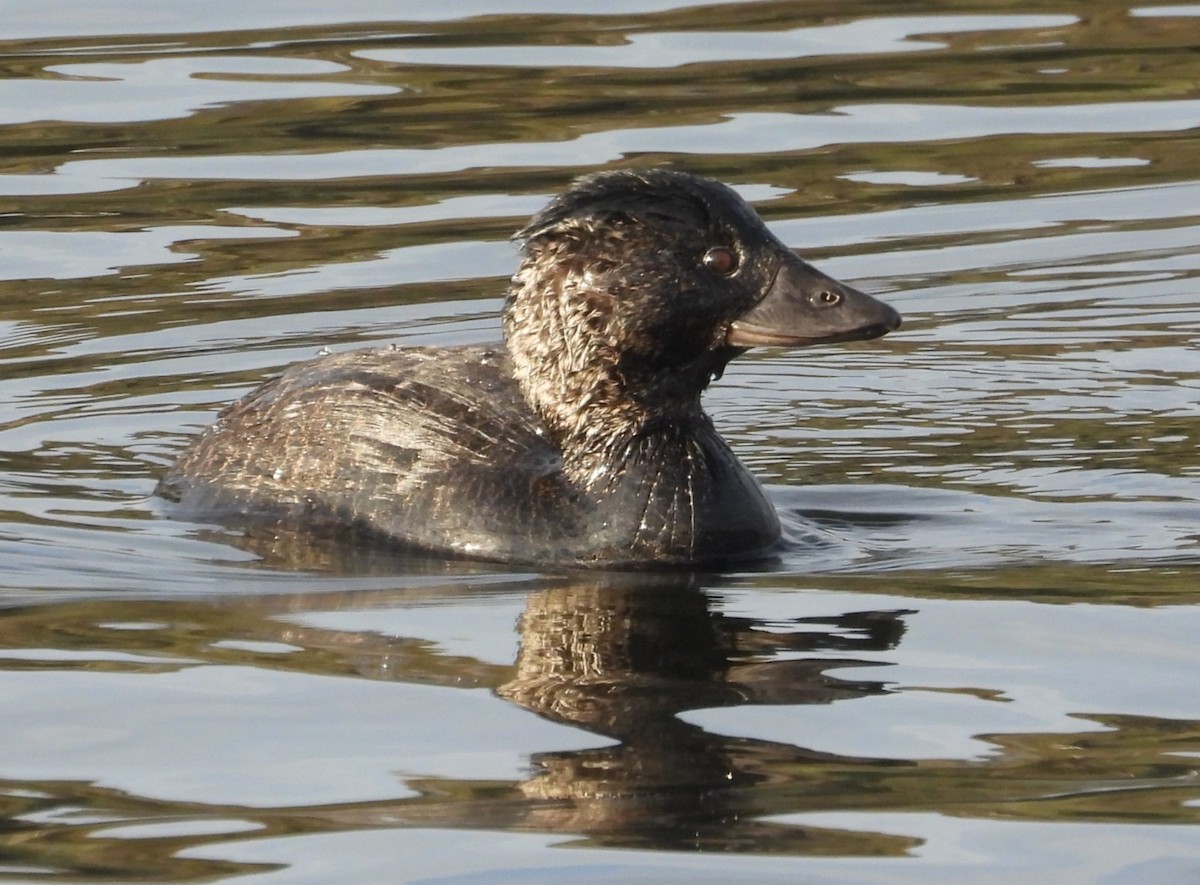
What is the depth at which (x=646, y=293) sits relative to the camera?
854cm

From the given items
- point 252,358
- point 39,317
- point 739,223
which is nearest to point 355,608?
point 739,223

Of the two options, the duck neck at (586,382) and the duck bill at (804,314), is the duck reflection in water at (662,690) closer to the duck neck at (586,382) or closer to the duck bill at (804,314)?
the duck neck at (586,382)

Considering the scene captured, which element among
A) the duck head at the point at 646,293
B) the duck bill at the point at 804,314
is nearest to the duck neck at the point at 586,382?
the duck head at the point at 646,293

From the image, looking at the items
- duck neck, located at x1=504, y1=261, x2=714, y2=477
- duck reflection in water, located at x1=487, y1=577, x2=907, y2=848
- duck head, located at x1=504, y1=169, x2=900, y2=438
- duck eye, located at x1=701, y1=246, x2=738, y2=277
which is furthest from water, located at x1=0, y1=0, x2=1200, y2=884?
duck eye, located at x1=701, y1=246, x2=738, y2=277

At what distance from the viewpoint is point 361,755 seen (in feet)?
20.6

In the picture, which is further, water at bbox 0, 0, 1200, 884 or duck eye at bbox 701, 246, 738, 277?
duck eye at bbox 701, 246, 738, 277

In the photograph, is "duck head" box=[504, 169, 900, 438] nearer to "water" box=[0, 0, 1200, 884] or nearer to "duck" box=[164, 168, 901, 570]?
"duck" box=[164, 168, 901, 570]

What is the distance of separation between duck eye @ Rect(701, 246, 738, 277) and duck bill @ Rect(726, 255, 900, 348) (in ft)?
0.43

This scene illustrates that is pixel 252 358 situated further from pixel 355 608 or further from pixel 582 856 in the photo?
pixel 582 856

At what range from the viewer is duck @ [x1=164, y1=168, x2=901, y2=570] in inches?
336

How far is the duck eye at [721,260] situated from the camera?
8586 mm

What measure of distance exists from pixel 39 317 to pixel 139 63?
14.7 ft

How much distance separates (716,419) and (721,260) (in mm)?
2230

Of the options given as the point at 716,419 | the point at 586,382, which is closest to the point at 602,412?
the point at 586,382
